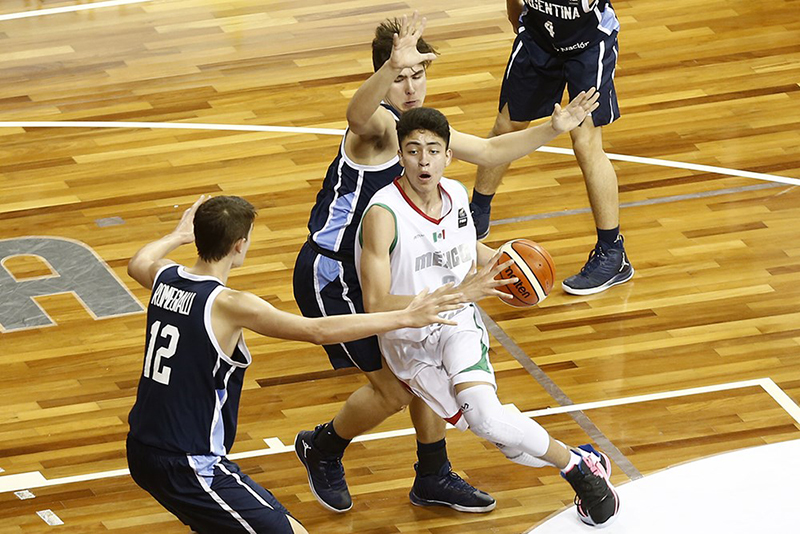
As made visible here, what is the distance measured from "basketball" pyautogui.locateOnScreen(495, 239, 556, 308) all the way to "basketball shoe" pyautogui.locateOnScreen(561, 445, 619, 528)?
570mm

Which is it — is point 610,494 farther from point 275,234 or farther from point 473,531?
point 275,234

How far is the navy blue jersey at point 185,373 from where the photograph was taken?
4.43 m

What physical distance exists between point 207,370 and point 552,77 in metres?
3.26

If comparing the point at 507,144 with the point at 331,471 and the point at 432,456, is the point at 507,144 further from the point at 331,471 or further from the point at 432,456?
the point at 331,471

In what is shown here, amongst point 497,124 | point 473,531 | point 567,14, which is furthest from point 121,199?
point 473,531

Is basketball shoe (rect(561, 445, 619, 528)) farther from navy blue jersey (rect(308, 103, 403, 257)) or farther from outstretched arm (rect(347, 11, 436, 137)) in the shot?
outstretched arm (rect(347, 11, 436, 137))

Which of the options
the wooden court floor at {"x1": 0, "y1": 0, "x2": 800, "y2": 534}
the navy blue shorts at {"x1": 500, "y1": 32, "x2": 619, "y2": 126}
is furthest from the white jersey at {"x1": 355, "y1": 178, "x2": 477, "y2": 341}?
the navy blue shorts at {"x1": 500, "y1": 32, "x2": 619, "y2": 126}

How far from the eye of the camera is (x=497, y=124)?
293 inches

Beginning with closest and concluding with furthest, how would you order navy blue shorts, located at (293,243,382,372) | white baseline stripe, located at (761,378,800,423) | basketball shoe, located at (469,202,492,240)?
navy blue shorts, located at (293,243,382,372)
white baseline stripe, located at (761,378,800,423)
basketball shoe, located at (469,202,492,240)

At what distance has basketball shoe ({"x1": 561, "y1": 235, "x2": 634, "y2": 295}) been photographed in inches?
275

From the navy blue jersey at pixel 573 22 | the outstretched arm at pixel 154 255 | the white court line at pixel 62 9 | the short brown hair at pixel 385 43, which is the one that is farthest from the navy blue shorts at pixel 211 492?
the white court line at pixel 62 9

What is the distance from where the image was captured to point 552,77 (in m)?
7.18

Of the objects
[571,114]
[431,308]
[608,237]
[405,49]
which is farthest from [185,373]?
[608,237]

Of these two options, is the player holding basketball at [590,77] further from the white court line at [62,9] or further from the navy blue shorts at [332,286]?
the white court line at [62,9]
